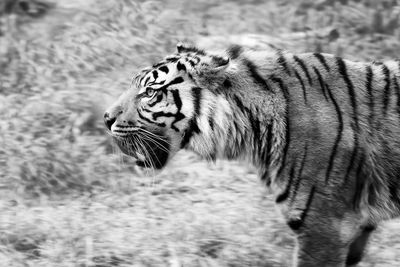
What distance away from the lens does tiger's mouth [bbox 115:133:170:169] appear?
4453 mm

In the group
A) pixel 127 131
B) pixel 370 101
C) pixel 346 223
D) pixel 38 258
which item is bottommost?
pixel 38 258

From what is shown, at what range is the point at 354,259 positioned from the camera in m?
4.71

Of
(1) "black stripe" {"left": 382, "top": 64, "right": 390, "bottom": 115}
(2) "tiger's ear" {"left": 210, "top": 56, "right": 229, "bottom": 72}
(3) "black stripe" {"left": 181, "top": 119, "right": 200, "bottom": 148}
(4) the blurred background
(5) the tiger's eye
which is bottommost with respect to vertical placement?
(4) the blurred background

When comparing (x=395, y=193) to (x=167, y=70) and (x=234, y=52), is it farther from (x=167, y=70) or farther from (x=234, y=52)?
(x=167, y=70)

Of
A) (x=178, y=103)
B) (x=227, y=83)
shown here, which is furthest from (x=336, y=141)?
(x=178, y=103)

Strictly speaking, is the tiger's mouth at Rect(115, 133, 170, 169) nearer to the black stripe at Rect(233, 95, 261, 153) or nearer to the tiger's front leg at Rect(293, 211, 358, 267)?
the black stripe at Rect(233, 95, 261, 153)

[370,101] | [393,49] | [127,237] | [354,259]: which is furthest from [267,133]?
[393,49]

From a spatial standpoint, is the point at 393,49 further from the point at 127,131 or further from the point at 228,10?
the point at 127,131

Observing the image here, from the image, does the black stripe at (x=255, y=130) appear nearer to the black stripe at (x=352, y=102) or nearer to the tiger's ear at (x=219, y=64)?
the tiger's ear at (x=219, y=64)

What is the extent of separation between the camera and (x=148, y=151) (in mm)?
4512

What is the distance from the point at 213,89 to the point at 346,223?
1010 mm

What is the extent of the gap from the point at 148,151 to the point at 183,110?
38 cm

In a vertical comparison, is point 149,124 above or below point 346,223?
above

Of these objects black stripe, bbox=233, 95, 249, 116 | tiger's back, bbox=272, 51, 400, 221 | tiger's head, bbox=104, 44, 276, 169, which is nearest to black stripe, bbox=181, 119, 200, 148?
tiger's head, bbox=104, 44, 276, 169
